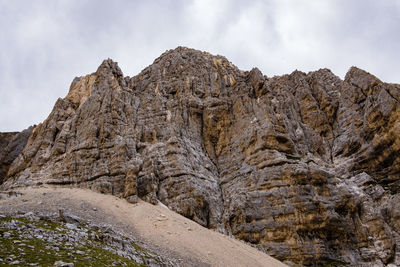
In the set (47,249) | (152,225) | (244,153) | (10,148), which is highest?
(244,153)

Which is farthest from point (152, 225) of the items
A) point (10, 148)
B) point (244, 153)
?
point (10, 148)

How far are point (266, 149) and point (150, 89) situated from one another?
81.4 ft

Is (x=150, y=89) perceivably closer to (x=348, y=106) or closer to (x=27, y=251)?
(x=348, y=106)

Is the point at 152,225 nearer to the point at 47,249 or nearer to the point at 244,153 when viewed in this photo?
the point at 47,249

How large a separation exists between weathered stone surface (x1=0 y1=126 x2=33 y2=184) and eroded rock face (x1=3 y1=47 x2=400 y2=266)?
8618mm

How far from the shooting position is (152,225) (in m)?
32.9

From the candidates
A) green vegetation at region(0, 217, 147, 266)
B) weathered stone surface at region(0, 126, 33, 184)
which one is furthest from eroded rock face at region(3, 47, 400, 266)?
green vegetation at region(0, 217, 147, 266)

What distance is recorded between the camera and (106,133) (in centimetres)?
4603

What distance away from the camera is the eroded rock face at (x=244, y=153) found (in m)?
36.2

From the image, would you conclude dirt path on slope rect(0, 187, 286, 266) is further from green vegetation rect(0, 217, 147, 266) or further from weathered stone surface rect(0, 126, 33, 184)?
weathered stone surface rect(0, 126, 33, 184)

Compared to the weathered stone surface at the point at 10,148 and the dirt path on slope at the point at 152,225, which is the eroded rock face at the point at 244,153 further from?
the weathered stone surface at the point at 10,148

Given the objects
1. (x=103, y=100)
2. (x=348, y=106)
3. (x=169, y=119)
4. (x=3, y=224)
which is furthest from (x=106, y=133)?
(x=348, y=106)

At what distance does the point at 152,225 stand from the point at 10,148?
39.8 m

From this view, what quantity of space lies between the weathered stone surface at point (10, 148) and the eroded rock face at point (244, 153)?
8.62m
